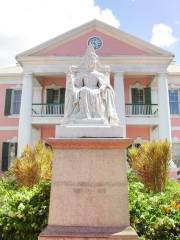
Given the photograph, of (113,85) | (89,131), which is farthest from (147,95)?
(89,131)

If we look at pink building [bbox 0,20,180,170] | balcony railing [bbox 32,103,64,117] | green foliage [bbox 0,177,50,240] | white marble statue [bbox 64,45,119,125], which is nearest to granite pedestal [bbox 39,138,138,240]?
white marble statue [bbox 64,45,119,125]

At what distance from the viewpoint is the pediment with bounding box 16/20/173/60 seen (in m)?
19.6

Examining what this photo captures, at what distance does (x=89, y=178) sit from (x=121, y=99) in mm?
14472

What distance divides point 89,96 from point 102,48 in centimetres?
1503

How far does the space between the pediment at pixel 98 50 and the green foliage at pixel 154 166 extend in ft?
33.7

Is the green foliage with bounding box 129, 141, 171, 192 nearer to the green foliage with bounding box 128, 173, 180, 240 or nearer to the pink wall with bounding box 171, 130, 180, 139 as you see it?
the green foliage with bounding box 128, 173, 180, 240

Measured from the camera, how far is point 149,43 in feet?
63.5

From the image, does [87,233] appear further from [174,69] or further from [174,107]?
[174,69]

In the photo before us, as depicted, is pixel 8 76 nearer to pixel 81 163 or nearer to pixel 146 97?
pixel 146 97

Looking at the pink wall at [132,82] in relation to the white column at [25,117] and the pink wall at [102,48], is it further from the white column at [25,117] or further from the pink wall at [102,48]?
the white column at [25,117]

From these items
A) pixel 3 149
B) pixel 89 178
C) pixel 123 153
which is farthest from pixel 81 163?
pixel 3 149

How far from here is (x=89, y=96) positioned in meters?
5.36

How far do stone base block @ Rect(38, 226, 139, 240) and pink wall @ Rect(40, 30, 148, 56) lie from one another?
15.9m

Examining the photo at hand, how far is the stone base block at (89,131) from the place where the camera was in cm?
496
